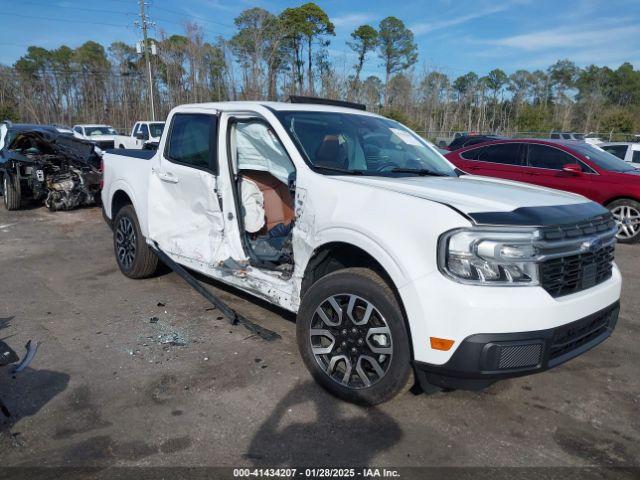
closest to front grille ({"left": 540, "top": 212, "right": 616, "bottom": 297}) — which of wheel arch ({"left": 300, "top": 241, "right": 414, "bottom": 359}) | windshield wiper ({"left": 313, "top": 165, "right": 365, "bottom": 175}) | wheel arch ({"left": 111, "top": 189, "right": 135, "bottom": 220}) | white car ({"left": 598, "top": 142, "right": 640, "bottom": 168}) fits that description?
wheel arch ({"left": 300, "top": 241, "right": 414, "bottom": 359})

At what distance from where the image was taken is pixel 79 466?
257cm

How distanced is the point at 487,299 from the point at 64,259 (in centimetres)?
621

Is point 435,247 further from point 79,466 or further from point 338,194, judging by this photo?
point 79,466

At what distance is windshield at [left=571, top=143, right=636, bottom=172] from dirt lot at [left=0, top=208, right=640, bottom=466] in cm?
496

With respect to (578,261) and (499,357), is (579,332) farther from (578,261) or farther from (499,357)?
(499,357)

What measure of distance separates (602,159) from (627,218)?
1.20 meters

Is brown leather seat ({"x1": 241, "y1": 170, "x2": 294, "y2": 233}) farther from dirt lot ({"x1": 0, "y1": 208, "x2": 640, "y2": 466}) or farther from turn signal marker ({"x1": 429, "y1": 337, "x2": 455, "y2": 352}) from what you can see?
turn signal marker ({"x1": 429, "y1": 337, "x2": 455, "y2": 352})

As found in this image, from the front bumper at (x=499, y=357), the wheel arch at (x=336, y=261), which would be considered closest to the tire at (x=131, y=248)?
the wheel arch at (x=336, y=261)

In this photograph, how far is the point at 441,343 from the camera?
2.59 meters

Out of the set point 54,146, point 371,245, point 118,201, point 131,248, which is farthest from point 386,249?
point 54,146

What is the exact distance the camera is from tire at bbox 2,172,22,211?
33.9 feet

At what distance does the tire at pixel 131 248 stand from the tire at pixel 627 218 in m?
7.53

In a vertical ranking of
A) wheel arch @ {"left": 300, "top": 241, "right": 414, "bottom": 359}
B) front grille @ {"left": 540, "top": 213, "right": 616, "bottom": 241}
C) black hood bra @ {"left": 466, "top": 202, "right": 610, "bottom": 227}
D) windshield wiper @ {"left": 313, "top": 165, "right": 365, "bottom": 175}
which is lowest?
wheel arch @ {"left": 300, "top": 241, "right": 414, "bottom": 359}

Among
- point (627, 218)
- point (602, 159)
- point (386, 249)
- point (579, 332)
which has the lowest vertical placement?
point (627, 218)
